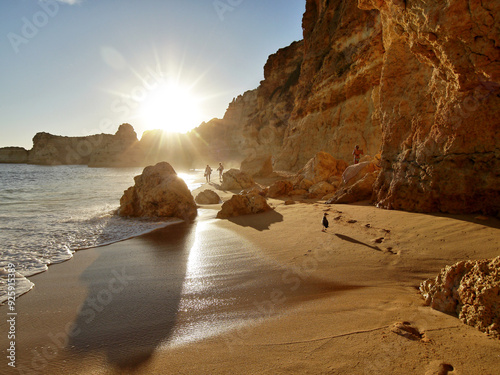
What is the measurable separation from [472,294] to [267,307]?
60.9 inches

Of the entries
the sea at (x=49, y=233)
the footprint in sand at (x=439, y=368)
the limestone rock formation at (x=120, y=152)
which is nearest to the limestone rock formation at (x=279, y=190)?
the sea at (x=49, y=233)

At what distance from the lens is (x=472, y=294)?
1727 mm

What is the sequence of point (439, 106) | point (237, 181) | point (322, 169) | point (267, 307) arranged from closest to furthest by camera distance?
point (267, 307)
point (439, 106)
point (322, 169)
point (237, 181)

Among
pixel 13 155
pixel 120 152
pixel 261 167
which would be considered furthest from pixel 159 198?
Answer: pixel 13 155

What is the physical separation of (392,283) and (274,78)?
119 feet

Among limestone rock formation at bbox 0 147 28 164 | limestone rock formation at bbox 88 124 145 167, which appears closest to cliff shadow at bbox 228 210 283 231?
limestone rock formation at bbox 88 124 145 167

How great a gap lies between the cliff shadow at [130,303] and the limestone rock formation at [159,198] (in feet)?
9.14

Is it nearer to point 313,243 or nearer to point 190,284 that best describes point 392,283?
point 313,243

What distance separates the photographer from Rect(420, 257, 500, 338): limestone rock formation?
5.18 feet

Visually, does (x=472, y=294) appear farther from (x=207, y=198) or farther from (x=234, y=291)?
(x=207, y=198)

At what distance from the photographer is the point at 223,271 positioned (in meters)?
3.28

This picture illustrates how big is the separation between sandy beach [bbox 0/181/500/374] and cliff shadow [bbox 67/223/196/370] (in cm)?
1

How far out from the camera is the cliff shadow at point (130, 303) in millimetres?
1902

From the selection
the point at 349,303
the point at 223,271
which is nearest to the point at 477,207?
the point at 349,303
